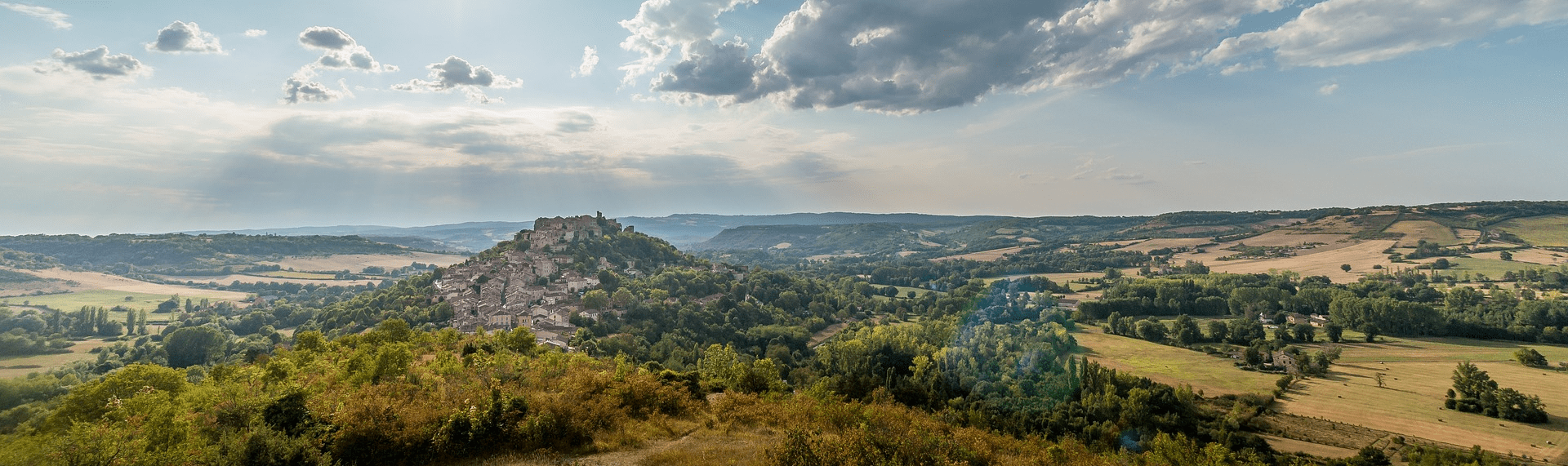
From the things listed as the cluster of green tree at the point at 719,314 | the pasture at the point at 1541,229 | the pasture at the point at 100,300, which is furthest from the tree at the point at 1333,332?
the pasture at the point at 100,300

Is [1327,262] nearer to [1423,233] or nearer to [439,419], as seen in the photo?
[1423,233]

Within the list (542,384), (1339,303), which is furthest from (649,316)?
(1339,303)

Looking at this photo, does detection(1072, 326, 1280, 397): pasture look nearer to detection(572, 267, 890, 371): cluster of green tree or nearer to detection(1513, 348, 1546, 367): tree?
detection(1513, 348, 1546, 367): tree

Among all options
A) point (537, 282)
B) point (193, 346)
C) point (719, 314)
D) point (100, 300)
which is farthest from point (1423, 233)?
point (100, 300)

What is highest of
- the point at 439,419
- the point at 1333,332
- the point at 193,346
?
the point at 439,419

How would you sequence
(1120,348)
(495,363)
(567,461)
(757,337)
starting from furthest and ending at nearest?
(757,337)
(1120,348)
(495,363)
(567,461)

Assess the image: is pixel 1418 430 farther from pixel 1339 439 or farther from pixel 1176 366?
pixel 1176 366
